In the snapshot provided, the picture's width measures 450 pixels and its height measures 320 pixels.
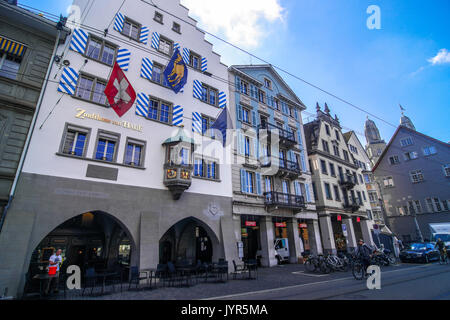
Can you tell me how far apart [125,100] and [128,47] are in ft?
17.1

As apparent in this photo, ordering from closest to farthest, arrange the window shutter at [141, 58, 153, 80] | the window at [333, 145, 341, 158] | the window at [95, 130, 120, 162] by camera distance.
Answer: the window at [95, 130, 120, 162], the window shutter at [141, 58, 153, 80], the window at [333, 145, 341, 158]

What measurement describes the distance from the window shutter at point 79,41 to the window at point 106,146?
5.55 m

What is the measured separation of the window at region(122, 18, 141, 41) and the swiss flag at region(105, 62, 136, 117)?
17.7 ft

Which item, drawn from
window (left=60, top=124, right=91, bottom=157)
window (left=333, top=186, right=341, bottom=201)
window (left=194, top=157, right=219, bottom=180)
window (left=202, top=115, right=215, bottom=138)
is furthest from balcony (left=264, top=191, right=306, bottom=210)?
window (left=60, top=124, right=91, bottom=157)

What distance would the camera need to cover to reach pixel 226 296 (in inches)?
357

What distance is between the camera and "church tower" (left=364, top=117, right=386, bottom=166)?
77250 millimetres

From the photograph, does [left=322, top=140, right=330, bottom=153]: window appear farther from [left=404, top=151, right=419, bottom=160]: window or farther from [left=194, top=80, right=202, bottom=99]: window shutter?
[left=404, top=151, right=419, bottom=160]: window

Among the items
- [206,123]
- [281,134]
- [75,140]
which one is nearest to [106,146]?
[75,140]

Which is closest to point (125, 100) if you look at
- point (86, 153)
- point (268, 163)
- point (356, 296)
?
point (86, 153)

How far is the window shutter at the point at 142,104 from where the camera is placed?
51.0ft

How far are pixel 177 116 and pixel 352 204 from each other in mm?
26899

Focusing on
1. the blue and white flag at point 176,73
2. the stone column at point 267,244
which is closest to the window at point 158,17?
the blue and white flag at point 176,73

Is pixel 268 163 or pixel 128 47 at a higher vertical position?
pixel 128 47
